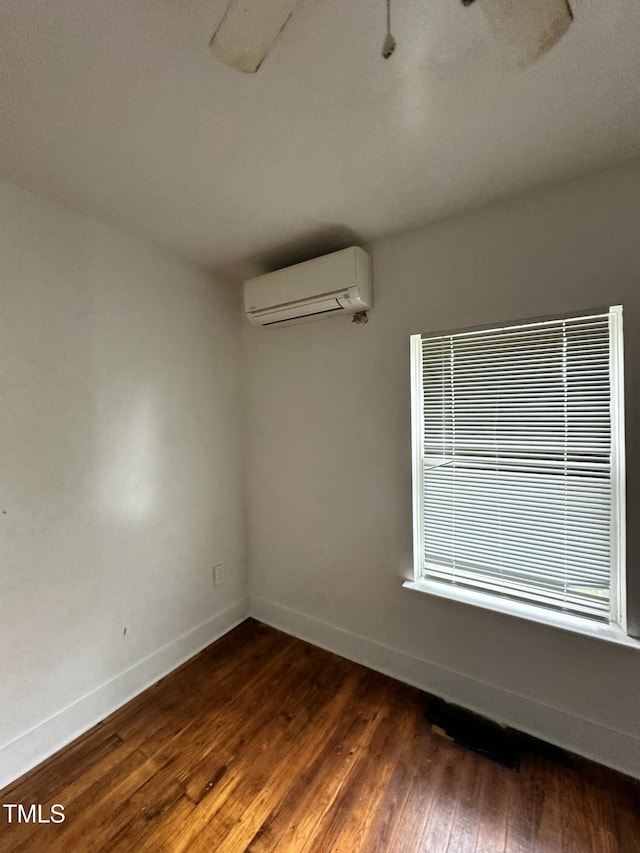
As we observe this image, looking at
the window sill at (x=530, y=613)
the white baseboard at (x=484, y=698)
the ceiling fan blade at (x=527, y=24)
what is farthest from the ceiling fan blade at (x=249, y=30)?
the white baseboard at (x=484, y=698)

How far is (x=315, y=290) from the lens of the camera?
195 cm

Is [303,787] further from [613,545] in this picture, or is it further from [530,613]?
[613,545]

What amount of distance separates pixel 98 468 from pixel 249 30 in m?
1.70

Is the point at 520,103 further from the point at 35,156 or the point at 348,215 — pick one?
the point at 35,156

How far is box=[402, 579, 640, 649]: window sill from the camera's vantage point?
1440mm

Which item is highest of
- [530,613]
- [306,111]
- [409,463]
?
[306,111]

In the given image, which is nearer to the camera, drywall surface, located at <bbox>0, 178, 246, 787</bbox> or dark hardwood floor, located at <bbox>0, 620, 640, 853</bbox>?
dark hardwood floor, located at <bbox>0, 620, 640, 853</bbox>

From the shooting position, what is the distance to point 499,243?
65.2 inches

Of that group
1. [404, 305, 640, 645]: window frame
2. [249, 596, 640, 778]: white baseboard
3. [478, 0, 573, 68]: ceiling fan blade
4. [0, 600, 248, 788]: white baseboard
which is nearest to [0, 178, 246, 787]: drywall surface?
[0, 600, 248, 788]: white baseboard

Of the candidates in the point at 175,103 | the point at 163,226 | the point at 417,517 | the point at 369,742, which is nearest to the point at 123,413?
the point at 163,226

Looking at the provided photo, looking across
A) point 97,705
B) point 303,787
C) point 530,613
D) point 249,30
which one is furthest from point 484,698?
point 249,30

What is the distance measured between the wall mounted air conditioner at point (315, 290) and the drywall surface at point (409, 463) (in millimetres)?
120

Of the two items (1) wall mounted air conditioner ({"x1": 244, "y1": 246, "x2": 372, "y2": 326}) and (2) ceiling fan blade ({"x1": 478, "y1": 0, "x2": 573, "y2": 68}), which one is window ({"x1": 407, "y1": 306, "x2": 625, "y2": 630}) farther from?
(2) ceiling fan blade ({"x1": 478, "y1": 0, "x2": 573, "y2": 68})

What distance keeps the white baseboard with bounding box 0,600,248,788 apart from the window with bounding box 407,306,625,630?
139 cm
